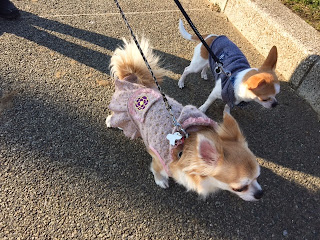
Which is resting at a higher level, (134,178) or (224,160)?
(224,160)

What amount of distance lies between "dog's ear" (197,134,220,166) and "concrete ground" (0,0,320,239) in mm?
866

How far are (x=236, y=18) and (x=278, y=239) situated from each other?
344 cm

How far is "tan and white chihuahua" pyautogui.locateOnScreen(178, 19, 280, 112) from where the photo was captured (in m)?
2.39

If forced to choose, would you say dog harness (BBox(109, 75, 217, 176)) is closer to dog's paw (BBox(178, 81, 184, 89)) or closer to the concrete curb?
dog's paw (BBox(178, 81, 184, 89))

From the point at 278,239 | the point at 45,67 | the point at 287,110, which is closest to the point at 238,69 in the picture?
the point at 287,110

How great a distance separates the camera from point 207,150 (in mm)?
1407

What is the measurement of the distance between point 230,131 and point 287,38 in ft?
7.55

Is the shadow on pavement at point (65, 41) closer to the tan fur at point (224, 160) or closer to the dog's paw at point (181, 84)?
the dog's paw at point (181, 84)

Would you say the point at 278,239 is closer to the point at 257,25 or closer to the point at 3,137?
the point at 3,137

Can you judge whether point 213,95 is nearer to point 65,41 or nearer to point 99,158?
point 99,158

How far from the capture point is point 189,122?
1.64m

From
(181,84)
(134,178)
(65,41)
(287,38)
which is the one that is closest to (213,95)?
(181,84)

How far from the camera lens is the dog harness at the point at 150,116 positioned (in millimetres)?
1730

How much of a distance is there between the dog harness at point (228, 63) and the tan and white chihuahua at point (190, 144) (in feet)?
2.74
